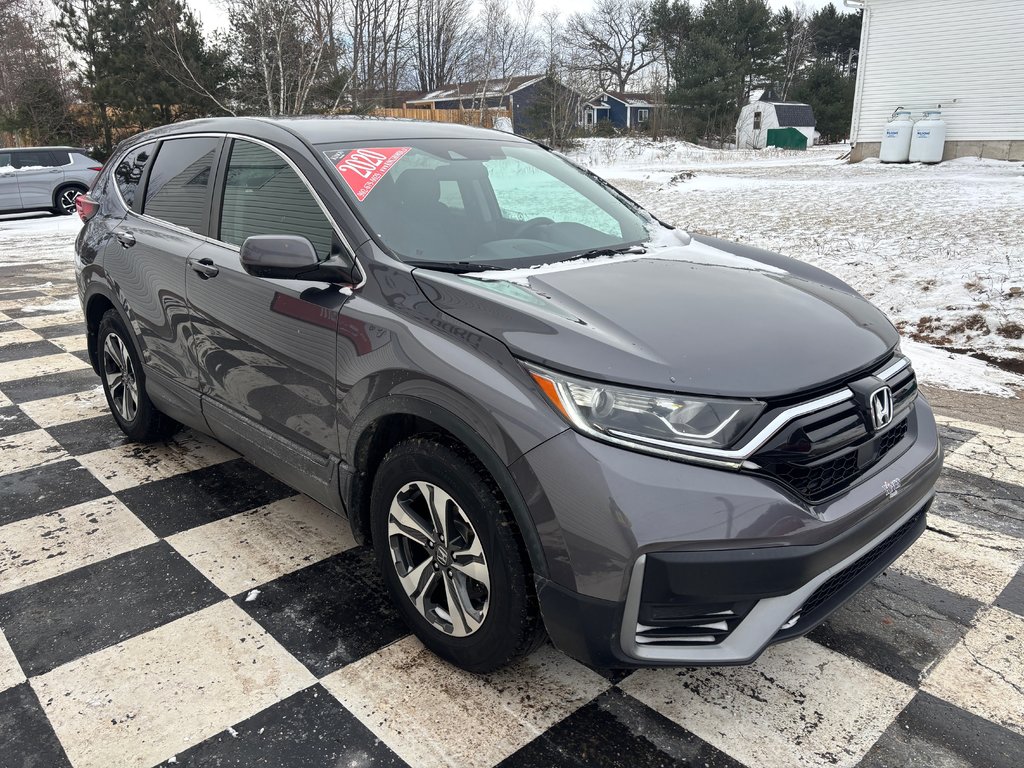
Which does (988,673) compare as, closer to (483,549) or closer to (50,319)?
(483,549)

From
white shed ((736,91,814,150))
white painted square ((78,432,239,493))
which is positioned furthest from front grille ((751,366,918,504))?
white shed ((736,91,814,150))

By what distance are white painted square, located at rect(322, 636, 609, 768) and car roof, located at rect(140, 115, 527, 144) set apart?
6.20 ft

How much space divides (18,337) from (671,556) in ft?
21.8

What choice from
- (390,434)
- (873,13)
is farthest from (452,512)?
(873,13)

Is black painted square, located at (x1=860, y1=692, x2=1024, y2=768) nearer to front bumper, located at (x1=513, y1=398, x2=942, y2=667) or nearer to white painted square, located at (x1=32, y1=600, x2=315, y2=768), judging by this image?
front bumper, located at (x1=513, y1=398, x2=942, y2=667)

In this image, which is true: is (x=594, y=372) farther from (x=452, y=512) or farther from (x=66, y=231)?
(x=66, y=231)

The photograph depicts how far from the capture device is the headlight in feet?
5.98

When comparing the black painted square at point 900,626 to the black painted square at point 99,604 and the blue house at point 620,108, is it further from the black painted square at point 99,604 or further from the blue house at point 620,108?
the blue house at point 620,108

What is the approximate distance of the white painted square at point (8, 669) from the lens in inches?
90.1

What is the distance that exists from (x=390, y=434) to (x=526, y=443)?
653 mm

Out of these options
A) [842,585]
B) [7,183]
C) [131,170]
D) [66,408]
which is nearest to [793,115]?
[7,183]

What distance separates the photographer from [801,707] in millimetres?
2176

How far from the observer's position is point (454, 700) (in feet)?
7.23

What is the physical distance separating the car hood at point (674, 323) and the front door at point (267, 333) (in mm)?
543
